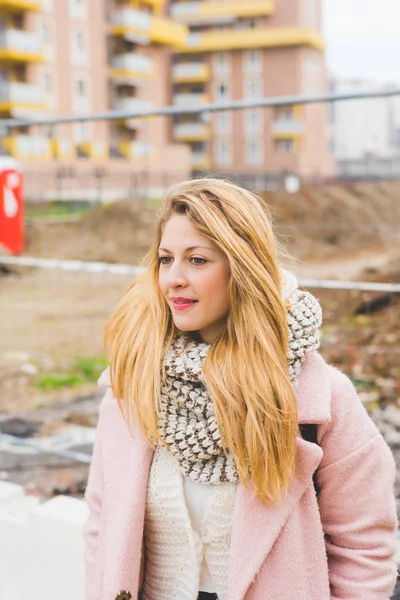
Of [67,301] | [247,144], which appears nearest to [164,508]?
[67,301]

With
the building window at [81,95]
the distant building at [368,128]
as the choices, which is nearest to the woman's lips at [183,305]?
the distant building at [368,128]

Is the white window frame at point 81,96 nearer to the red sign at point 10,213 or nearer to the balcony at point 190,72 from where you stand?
the balcony at point 190,72

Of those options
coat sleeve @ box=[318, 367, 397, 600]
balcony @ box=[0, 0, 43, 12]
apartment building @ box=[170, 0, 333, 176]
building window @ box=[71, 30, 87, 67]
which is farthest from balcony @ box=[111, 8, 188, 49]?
coat sleeve @ box=[318, 367, 397, 600]

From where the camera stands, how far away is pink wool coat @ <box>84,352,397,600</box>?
165 cm

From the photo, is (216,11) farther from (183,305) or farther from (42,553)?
(183,305)

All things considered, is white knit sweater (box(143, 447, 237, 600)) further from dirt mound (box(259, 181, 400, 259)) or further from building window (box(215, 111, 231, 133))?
building window (box(215, 111, 231, 133))

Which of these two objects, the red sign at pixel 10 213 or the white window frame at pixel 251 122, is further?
the white window frame at pixel 251 122

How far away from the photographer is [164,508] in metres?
1.76

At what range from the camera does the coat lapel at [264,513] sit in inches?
A: 64.6

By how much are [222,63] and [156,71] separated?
8071 millimetres

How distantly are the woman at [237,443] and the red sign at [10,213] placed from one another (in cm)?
1007

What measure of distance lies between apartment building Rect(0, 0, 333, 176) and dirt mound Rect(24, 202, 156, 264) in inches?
58.6

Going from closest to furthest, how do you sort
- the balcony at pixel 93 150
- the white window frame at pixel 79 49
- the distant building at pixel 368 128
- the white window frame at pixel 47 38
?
the distant building at pixel 368 128, the balcony at pixel 93 150, the white window frame at pixel 47 38, the white window frame at pixel 79 49

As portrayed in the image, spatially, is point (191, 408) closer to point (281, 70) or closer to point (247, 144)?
point (247, 144)
